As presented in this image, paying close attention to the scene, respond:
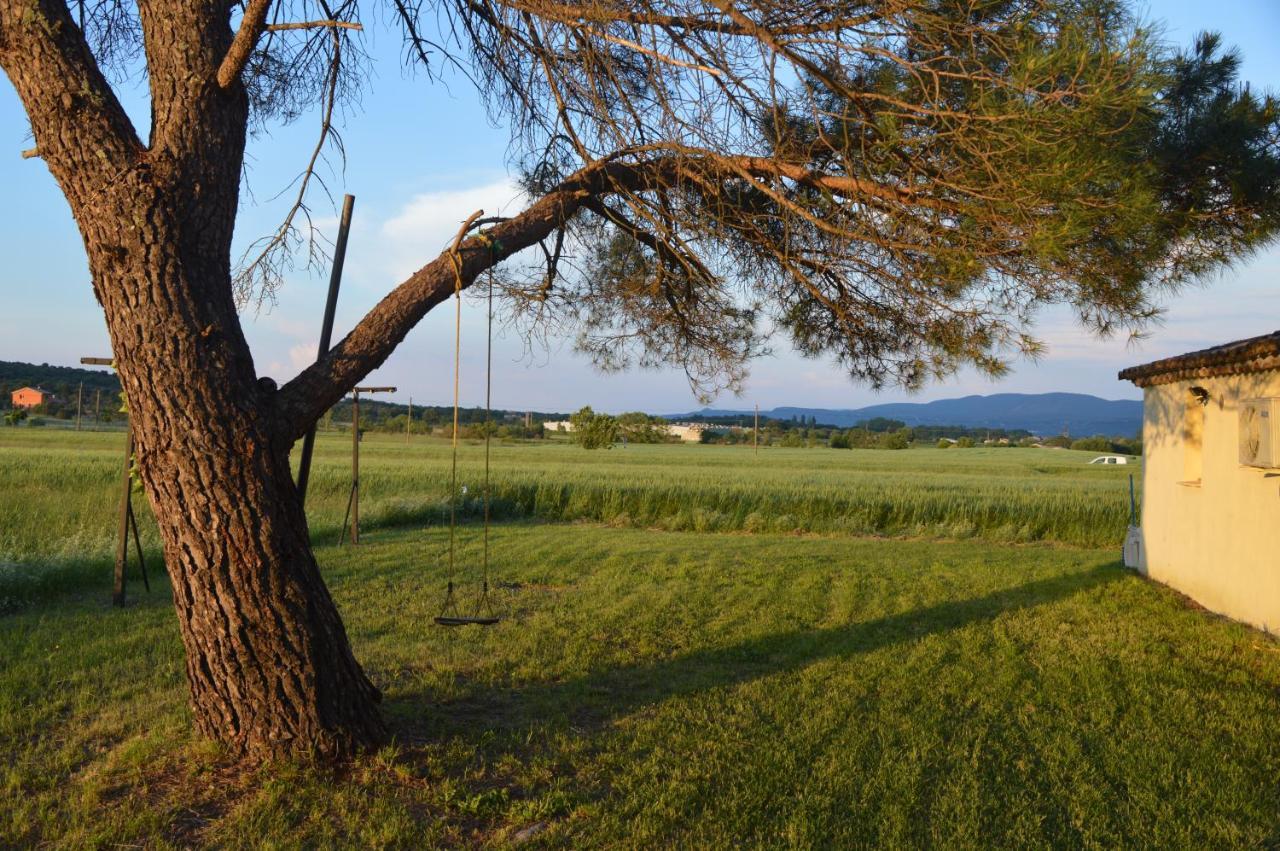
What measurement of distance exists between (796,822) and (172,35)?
4299 mm

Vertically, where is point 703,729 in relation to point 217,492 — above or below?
below

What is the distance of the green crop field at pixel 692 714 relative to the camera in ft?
11.8

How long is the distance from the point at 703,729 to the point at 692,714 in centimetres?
28

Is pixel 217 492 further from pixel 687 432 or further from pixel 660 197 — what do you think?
pixel 687 432

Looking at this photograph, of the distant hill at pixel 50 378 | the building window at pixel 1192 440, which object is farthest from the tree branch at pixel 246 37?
the distant hill at pixel 50 378

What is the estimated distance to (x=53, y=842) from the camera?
10.8 ft

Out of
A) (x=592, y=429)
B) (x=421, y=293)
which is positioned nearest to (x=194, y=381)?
(x=421, y=293)

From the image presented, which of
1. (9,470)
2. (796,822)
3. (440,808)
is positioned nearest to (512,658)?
(440,808)

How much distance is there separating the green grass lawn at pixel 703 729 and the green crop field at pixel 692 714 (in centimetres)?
2

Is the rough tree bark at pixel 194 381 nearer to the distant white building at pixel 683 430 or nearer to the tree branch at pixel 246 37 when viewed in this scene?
the tree branch at pixel 246 37

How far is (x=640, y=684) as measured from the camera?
5.67 meters

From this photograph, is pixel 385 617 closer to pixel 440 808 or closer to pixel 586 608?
pixel 586 608

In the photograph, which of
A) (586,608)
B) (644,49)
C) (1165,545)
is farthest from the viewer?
(1165,545)

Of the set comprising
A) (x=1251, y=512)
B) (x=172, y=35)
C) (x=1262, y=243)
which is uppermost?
(x=172, y=35)
